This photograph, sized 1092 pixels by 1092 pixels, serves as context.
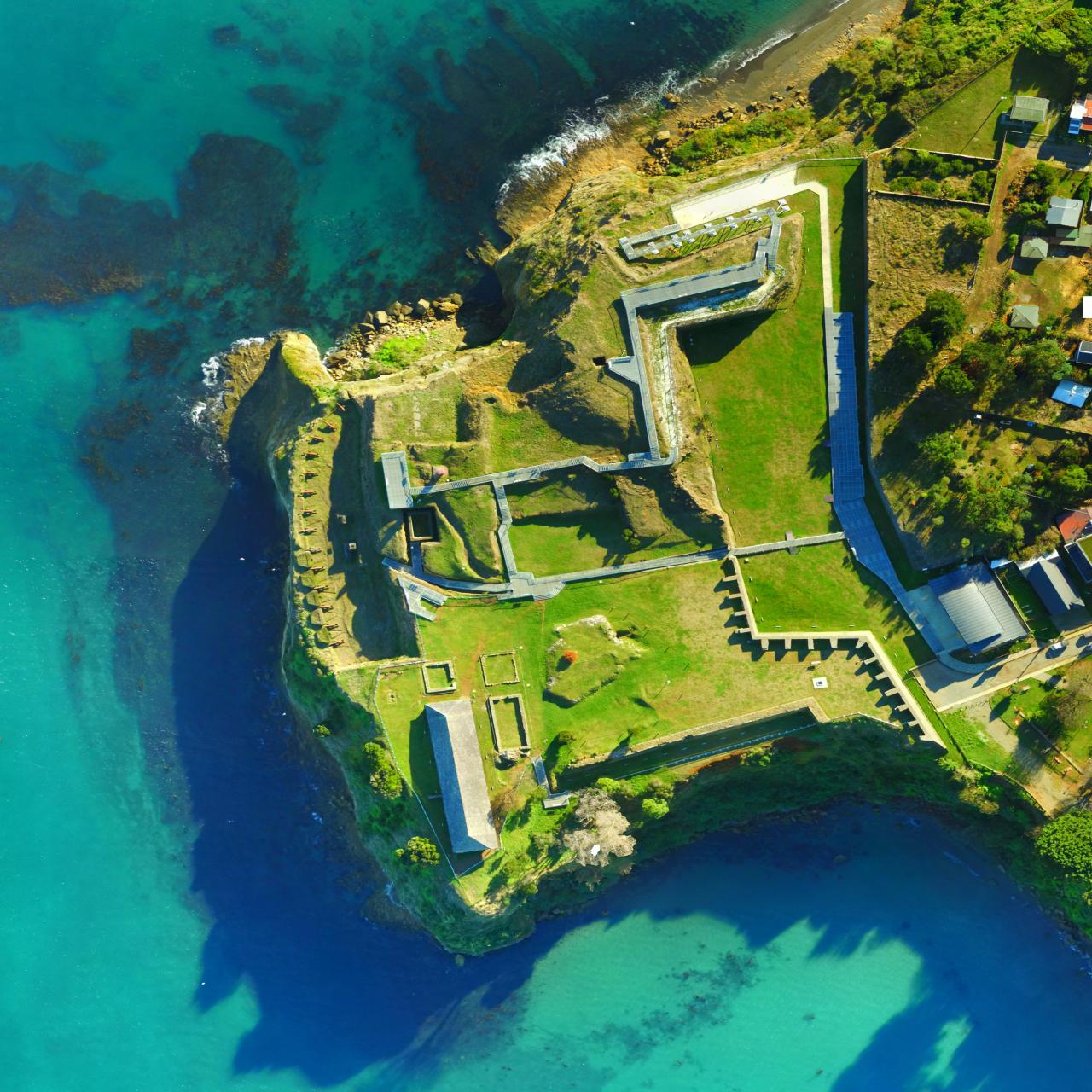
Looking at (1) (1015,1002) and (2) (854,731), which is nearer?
(2) (854,731)

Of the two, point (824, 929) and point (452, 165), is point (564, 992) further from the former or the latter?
point (452, 165)

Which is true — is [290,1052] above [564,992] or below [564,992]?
above

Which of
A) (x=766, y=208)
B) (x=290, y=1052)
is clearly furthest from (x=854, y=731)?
(x=290, y=1052)

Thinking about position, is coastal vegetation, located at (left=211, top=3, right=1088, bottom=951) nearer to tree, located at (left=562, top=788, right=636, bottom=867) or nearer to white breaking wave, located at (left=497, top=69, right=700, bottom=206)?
tree, located at (left=562, top=788, right=636, bottom=867)

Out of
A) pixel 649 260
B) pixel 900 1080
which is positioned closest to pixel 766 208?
pixel 649 260

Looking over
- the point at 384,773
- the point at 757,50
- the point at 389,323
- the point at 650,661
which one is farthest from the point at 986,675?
the point at 389,323

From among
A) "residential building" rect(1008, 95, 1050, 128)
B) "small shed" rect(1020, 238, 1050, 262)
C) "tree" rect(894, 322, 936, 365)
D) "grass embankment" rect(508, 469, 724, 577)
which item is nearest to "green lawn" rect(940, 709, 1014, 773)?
"grass embankment" rect(508, 469, 724, 577)

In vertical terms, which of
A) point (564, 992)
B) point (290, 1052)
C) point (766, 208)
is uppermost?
point (766, 208)

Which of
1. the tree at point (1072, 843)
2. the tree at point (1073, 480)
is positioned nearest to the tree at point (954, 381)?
the tree at point (1073, 480)

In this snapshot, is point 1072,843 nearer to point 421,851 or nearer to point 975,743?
point 975,743
